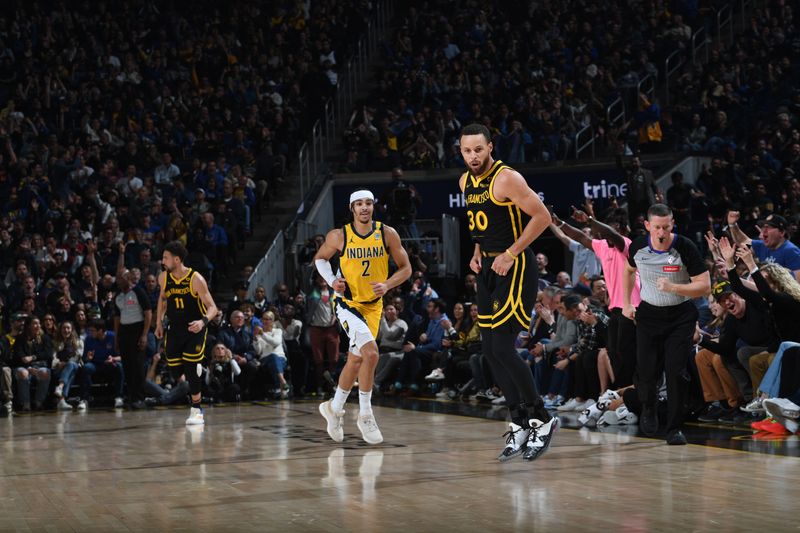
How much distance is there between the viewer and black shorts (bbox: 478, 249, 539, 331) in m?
7.23

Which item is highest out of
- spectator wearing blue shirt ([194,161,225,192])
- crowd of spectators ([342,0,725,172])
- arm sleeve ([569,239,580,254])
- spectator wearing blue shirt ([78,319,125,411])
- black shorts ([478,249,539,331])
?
crowd of spectators ([342,0,725,172])

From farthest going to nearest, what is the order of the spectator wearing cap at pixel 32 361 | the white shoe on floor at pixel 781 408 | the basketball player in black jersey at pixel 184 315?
the spectator wearing cap at pixel 32 361 < the basketball player in black jersey at pixel 184 315 < the white shoe on floor at pixel 781 408

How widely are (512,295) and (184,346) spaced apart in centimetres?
564

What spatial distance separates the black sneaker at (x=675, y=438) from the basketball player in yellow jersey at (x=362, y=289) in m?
2.27

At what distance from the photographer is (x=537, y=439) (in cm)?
735

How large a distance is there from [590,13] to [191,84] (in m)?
8.87

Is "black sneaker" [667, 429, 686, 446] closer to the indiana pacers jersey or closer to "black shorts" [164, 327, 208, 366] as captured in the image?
the indiana pacers jersey

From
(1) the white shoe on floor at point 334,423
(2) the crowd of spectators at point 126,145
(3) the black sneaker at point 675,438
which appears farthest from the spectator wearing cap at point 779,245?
(2) the crowd of spectators at point 126,145

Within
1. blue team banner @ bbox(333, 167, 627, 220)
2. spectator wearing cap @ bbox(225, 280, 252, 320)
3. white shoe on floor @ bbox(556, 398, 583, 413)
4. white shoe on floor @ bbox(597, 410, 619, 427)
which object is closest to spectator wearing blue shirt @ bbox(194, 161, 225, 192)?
blue team banner @ bbox(333, 167, 627, 220)

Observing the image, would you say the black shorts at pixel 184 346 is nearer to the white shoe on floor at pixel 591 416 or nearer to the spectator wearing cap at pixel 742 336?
the white shoe on floor at pixel 591 416

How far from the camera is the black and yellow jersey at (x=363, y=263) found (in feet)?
29.5

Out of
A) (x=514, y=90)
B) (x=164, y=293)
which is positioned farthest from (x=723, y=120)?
(x=164, y=293)

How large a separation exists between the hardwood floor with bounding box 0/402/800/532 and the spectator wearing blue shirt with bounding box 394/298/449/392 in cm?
515

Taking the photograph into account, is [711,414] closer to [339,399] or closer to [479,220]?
[339,399]
